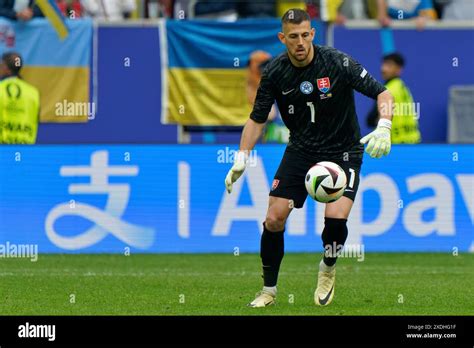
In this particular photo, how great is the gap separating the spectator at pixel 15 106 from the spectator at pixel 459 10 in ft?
22.3

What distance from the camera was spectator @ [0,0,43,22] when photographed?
63.5 ft

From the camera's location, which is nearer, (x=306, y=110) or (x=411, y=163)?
(x=306, y=110)

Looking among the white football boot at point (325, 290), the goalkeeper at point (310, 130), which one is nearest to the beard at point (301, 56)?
the goalkeeper at point (310, 130)

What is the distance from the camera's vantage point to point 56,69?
1956cm

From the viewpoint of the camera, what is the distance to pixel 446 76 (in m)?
20.4

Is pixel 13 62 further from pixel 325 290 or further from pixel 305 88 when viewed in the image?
pixel 325 290

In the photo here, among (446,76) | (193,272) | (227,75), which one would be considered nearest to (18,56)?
(227,75)

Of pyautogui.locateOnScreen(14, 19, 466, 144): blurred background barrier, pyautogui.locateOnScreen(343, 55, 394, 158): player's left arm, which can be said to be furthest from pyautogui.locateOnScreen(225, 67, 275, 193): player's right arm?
pyautogui.locateOnScreen(14, 19, 466, 144): blurred background barrier

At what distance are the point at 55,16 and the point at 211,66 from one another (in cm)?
239

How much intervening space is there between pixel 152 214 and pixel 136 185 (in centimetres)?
42

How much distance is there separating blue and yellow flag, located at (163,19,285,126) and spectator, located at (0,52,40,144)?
7.86ft
